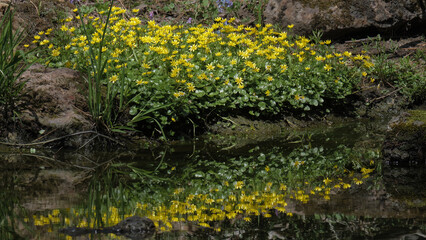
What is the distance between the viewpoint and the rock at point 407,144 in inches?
203

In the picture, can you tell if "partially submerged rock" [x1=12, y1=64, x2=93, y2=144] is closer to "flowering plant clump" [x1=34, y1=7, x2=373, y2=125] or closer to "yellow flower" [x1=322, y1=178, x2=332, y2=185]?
"flowering plant clump" [x1=34, y1=7, x2=373, y2=125]

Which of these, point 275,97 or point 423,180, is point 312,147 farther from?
point 423,180

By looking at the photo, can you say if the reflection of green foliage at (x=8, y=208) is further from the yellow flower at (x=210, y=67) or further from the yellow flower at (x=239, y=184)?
the yellow flower at (x=210, y=67)

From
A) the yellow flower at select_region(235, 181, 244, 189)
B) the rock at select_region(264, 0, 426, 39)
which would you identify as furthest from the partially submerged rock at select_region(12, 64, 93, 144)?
the rock at select_region(264, 0, 426, 39)

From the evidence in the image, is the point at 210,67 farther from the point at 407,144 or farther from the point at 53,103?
the point at 407,144

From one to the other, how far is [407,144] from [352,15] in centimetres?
447

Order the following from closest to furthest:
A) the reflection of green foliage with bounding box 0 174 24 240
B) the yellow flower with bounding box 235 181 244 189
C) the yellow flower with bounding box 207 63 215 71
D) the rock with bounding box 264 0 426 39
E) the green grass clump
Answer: the reflection of green foliage with bounding box 0 174 24 240 < the yellow flower with bounding box 235 181 244 189 < the green grass clump < the yellow flower with bounding box 207 63 215 71 < the rock with bounding box 264 0 426 39

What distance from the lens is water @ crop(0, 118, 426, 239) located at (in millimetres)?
3467

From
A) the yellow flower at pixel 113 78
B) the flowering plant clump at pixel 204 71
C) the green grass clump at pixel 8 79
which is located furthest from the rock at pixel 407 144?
the green grass clump at pixel 8 79

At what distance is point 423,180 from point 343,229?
1.56 m

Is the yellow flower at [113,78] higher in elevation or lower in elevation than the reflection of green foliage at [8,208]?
higher

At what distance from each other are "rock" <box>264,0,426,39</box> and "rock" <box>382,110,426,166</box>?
4203 mm

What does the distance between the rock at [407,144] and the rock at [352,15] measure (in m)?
4.20

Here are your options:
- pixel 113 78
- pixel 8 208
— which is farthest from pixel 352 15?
pixel 8 208
